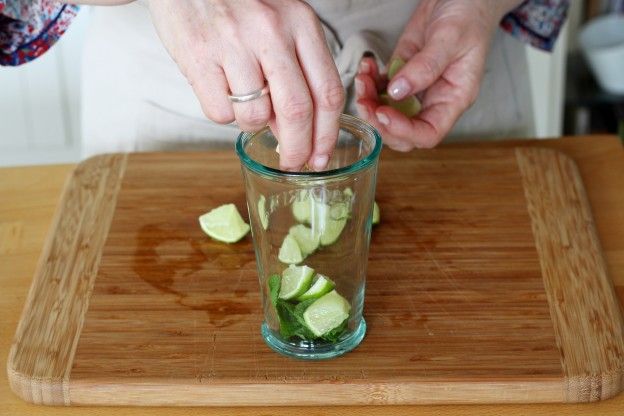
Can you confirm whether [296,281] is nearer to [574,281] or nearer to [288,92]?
[288,92]

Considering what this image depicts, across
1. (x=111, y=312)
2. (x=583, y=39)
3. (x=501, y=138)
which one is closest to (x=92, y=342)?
(x=111, y=312)

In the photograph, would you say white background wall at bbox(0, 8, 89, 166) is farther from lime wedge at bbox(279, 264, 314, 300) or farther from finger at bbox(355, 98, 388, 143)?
lime wedge at bbox(279, 264, 314, 300)

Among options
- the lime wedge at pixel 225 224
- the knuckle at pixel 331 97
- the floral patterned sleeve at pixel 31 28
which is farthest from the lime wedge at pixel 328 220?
the floral patterned sleeve at pixel 31 28

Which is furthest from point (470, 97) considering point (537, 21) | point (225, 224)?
point (225, 224)

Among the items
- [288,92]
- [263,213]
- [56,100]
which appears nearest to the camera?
[288,92]

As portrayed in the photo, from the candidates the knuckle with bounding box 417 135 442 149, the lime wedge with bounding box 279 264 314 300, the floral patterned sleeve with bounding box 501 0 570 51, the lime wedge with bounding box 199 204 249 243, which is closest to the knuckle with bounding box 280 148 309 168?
the lime wedge with bounding box 279 264 314 300
